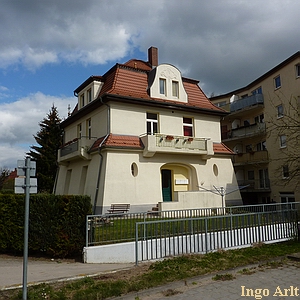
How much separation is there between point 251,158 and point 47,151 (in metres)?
22.4

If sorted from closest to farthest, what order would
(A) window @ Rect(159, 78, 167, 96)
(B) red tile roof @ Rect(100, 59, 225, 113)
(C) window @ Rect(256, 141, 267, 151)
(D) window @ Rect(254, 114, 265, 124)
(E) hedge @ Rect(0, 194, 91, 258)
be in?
(E) hedge @ Rect(0, 194, 91, 258) < (B) red tile roof @ Rect(100, 59, 225, 113) < (A) window @ Rect(159, 78, 167, 96) < (C) window @ Rect(256, 141, 267, 151) < (D) window @ Rect(254, 114, 265, 124)

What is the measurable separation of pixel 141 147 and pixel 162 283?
14092 mm

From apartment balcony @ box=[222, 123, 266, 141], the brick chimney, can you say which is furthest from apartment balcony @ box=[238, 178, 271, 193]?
the brick chimney

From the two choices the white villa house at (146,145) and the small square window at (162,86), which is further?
the small square window at (162,86)

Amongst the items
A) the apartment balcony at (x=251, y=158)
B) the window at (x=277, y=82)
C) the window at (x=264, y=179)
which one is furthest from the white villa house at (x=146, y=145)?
the window at (x=277, y=82)

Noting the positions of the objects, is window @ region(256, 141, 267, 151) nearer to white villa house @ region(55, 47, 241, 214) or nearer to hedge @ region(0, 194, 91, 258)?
→ white villa house @ region(55, 47, 241, 214)

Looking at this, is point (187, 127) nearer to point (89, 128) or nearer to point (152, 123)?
point (152, 123)

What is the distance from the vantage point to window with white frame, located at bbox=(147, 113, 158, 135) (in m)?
22.2

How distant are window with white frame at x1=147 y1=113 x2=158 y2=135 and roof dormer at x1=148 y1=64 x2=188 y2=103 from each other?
4.71 feet

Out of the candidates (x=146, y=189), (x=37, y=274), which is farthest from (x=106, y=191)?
(x=37, y=274)

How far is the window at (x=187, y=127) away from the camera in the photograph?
23834 millimetres

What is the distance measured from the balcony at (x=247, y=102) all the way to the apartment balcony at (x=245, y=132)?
7.45ft

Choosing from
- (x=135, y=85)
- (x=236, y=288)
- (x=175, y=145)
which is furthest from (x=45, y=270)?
(x=135, y=85)

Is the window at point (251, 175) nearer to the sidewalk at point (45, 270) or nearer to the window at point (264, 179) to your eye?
the window at point (264, 179)
